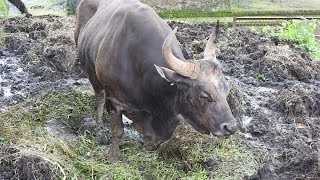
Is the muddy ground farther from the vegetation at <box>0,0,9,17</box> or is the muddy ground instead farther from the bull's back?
the vegetation at <box>0,0,9,17</box>

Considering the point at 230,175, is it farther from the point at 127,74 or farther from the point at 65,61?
the point at 65,61

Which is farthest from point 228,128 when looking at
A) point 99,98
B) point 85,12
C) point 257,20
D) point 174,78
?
point 257,20

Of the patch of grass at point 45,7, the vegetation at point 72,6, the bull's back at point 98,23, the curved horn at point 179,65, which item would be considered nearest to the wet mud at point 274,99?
the bull's back at point 98,23

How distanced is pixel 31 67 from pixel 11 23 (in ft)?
10.6

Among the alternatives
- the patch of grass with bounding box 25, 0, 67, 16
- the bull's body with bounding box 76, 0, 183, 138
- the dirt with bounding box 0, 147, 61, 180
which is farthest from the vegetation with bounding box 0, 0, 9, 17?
the dirt with bounding box 0, 147, 61, 180

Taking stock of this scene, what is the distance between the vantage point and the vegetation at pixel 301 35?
10152mm

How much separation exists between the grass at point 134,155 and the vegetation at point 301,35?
4.78 m

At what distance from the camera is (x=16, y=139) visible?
5309 millimetres

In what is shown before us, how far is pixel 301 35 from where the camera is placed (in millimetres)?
10562

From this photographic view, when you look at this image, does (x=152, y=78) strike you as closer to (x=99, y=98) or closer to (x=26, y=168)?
(x=26, y=168)

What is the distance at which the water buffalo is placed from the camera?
175 inches

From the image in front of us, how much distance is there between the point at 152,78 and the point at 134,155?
103cm

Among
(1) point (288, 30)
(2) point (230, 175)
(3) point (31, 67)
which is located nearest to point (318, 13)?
(1) point (288, 30)

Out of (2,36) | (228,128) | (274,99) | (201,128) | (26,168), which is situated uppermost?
(228,128)
